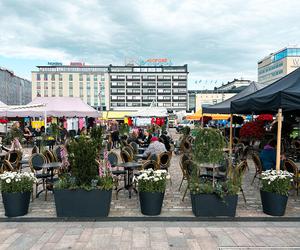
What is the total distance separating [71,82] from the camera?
115625 mm

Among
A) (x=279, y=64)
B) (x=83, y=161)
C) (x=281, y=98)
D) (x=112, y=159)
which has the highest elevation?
(x=279, y=64)

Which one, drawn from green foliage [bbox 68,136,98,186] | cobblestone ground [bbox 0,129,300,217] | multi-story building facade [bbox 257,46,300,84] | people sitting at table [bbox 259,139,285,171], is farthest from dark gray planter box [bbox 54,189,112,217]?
multi-story building facade [bbox 257,46,300,84]

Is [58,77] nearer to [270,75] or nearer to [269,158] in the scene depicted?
[270,75]

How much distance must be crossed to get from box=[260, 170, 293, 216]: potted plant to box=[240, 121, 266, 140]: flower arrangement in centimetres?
838

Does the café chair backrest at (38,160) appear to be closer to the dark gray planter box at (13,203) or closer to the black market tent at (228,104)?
the dark gray planter box at (13,203)

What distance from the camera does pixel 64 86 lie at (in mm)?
115188

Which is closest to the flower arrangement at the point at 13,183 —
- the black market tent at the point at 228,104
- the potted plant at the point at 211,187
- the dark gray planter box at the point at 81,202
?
the dark gray planter box at the point at 81,202

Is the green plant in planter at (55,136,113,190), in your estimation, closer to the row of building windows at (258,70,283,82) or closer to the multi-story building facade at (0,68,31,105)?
the row of building windows at (258,70,283,82)

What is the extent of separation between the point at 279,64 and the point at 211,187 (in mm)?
99240

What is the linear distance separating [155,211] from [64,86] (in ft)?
378

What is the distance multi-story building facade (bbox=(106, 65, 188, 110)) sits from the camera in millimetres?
115875

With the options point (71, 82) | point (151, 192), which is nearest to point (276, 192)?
point (151, 192)

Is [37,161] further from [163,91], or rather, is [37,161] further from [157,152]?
[163,91]

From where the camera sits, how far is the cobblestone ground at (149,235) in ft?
14.2
